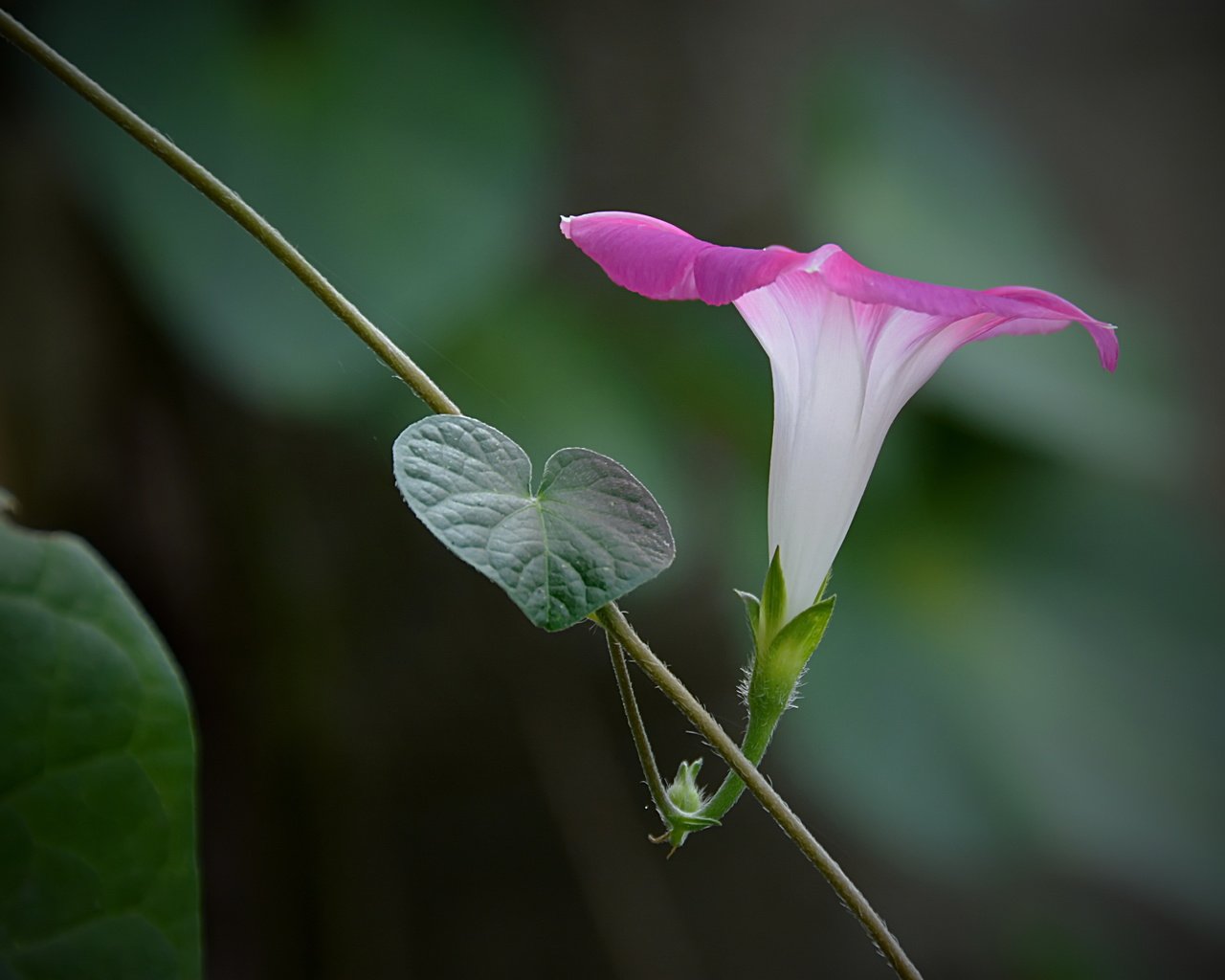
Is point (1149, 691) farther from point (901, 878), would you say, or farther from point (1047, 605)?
point (901, 878)

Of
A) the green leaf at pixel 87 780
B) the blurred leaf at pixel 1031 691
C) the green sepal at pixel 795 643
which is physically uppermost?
the green sepal at pixel 795 643

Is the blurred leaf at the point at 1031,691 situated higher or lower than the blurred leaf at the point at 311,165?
lower

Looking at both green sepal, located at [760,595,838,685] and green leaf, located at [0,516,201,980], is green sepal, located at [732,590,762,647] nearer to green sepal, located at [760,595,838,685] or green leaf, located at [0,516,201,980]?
green sepal, located at [760,595,838,685]

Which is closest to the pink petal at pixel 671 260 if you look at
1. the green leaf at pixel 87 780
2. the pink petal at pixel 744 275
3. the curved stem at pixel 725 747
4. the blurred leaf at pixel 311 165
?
the pink petal at pixel 744 275

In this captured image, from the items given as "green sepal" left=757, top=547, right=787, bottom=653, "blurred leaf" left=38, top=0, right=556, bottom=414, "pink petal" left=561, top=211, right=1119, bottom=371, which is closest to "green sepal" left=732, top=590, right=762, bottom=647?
"green sepal" left=757, top=547, right=787, bottom=653

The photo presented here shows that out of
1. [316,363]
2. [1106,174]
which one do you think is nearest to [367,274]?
[316,363]

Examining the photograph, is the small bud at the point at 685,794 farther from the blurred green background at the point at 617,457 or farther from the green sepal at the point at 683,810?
the blurred green background at the point at 617,457

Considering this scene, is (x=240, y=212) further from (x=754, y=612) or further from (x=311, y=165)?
(x=311, y=165)

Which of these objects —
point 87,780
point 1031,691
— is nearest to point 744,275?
point 87,780
